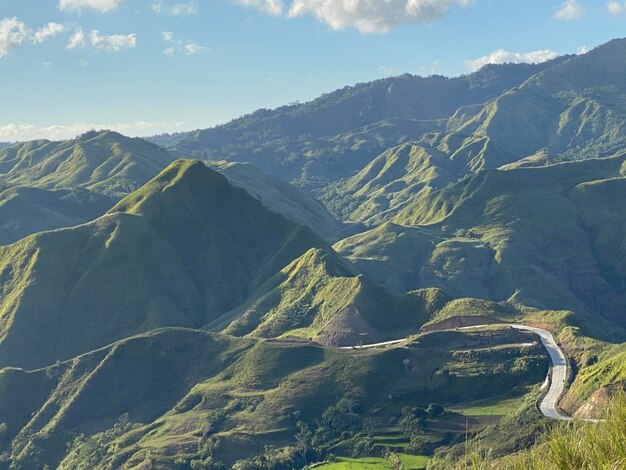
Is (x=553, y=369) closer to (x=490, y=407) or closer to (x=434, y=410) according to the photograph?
(x=490, y=407)

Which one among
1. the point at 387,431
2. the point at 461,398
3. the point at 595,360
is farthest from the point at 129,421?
the point at 595,360

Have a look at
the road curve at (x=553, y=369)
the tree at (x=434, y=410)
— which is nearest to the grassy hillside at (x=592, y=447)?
the road curve at (x=553, y=369)

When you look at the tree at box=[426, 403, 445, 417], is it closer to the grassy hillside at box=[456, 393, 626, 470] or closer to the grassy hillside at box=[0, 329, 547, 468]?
the grassy hillside at box=[0, 329, 547, 468]

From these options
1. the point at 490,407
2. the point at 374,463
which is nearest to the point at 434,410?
the point at 490,407

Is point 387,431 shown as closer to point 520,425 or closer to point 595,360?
point 520,425

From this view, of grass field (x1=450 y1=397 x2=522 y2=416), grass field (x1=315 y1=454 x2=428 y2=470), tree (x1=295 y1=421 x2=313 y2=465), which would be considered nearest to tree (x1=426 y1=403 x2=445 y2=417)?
grass field (x1=450 y1=397 x2=522 y2=416)

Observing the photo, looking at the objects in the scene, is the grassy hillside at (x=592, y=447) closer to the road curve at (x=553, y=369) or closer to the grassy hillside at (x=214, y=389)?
the road curve at (x=553, y=369)
